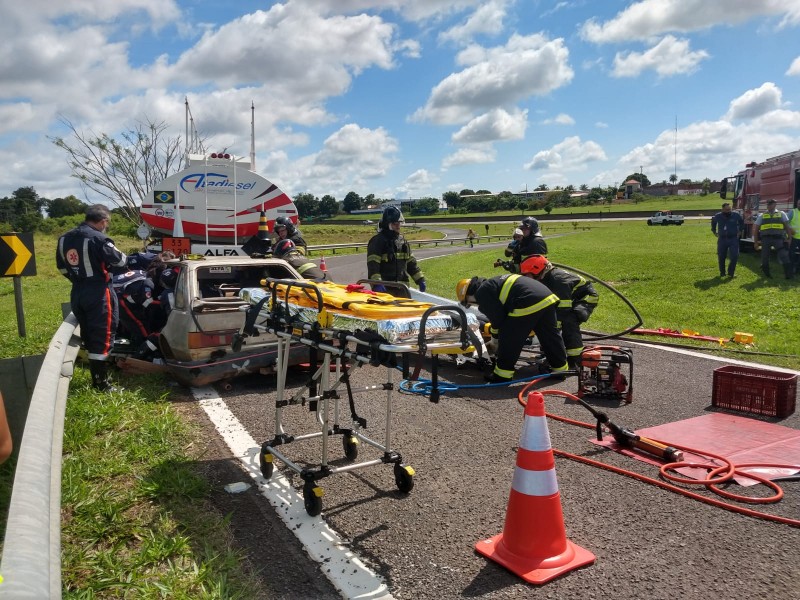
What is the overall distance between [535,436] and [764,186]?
1935 centimetres

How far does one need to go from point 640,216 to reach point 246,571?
62138mm

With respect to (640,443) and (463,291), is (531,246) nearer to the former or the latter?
(463,291)

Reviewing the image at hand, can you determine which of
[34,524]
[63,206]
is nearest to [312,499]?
[34,524]

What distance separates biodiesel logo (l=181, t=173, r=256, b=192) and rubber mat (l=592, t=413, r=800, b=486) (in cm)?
883

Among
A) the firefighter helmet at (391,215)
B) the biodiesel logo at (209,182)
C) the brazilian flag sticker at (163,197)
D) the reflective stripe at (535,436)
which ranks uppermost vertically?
A: the biodiesel logo at (209,182)

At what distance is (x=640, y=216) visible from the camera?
59.9 metres

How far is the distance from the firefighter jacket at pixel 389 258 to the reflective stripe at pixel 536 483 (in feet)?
18.0

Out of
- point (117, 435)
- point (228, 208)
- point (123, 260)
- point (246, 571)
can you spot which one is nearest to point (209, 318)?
point (123, 260)

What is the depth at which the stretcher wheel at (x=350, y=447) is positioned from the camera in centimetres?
476

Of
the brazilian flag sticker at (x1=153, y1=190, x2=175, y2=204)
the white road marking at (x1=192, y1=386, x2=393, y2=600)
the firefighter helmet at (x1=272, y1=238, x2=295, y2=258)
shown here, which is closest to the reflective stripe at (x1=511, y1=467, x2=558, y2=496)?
the white road marking at (x1=192, y1=386, x2=393, y2=600)

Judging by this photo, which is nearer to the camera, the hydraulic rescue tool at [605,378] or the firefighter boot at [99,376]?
the firefighter boot at [99,376]

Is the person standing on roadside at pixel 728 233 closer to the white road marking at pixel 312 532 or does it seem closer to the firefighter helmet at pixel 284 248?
the firefighter helmet at pixel 284 248

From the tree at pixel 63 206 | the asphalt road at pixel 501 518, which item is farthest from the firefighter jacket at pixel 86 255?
the tree at pixel 63 206

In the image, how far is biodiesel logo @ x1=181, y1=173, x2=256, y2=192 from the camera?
11656 millimetres
